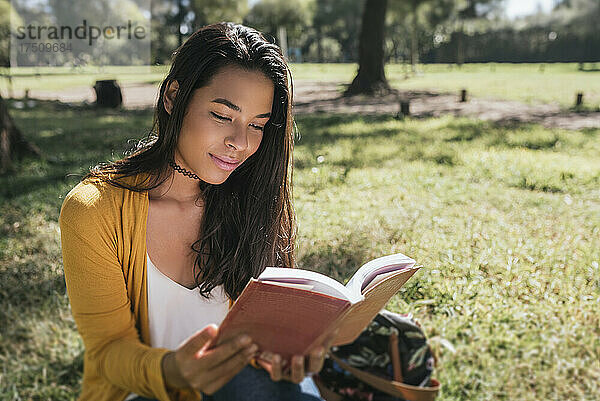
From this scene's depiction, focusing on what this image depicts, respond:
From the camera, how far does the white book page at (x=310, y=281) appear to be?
1.09 meters

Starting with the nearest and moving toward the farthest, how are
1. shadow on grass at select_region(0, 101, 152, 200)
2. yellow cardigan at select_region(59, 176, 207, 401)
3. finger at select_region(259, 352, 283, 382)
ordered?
finger at select_region(259, 352, 283, 382) → yellow cardigan at select_region(59, 176, 207, 401) → shadow on grass at select_region(0, 101, 152, 200)

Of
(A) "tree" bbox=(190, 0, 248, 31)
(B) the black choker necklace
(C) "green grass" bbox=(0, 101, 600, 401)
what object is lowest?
(C) "green grass" bbox=(0, 101, 600, 401)

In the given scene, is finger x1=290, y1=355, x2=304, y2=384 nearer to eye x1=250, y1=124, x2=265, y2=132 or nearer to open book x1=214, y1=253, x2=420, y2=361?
open book x1=214, y1=253, x2=420, y2=361

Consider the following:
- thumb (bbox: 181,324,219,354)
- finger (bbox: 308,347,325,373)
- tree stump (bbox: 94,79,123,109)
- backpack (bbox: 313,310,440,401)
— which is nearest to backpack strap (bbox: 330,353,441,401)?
backpack (bbox: 313,310,440,401)

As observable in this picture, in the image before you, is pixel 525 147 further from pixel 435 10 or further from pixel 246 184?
pixel 435 10

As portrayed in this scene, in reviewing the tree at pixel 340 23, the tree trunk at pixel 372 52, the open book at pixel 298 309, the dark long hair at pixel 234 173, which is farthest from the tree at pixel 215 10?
the open book at pixel 298 309

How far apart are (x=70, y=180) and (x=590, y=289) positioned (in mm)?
4490

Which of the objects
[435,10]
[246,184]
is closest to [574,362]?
[246,184]

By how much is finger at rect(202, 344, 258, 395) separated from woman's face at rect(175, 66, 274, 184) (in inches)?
25.1

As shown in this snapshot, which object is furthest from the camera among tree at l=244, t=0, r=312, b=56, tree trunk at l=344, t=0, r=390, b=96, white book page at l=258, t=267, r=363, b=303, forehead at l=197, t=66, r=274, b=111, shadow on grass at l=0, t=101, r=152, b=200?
tree at l=244, t=0, r=312, b=56

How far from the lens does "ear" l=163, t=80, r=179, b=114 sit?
5.36 feet

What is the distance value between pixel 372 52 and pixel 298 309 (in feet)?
42.7

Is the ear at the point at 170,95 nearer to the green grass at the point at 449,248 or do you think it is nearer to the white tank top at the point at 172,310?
the white tank top at the point at 172,310

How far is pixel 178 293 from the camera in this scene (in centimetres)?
162
